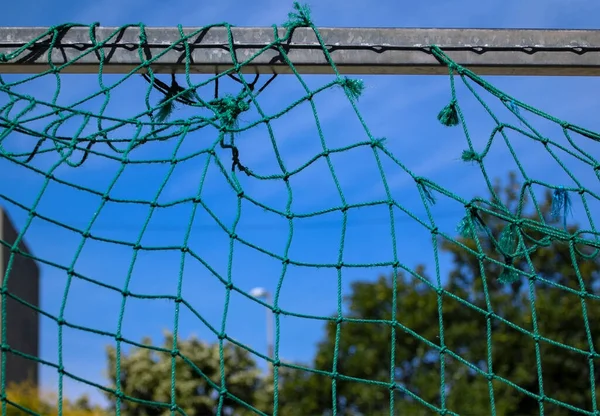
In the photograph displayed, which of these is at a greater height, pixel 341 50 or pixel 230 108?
pixel 341 50

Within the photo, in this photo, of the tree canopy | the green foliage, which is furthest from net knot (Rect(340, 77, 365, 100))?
the green foliage

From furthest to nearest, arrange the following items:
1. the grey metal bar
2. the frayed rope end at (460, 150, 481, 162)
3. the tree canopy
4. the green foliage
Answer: the green foliage, the tree canopy, the frayed rope end at (460, 150, 481, 162), the grey metal bar

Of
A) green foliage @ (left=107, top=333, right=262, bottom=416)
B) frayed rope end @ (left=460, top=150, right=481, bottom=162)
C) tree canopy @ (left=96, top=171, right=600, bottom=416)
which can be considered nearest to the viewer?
frayed rope end @ (left=460, top=150, right=481, bottom=162)

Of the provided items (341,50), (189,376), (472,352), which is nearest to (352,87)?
(341,50)

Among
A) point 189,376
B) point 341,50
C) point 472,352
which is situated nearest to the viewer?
point 341,50

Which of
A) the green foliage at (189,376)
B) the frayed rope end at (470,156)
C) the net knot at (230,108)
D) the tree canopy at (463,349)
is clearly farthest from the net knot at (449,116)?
the green foliage at (189,376)

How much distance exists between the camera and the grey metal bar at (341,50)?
9.87 ft

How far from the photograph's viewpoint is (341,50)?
3059mm

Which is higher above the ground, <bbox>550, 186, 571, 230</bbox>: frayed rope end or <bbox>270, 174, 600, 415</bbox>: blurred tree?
<bbox>270, 174, 600, 415</bbox>: blurred tree

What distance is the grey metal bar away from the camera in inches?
118

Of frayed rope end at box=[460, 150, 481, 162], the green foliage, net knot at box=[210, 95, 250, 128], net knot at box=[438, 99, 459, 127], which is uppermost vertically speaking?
the green foliage

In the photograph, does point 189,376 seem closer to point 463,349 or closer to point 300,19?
point 463,349

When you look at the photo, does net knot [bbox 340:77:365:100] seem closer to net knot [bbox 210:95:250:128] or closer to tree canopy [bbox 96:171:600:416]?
net knot [bbox 210:95:250:128]

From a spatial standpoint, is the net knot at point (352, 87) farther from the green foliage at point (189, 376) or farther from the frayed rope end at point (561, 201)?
the green foliage at point (189, 376)
